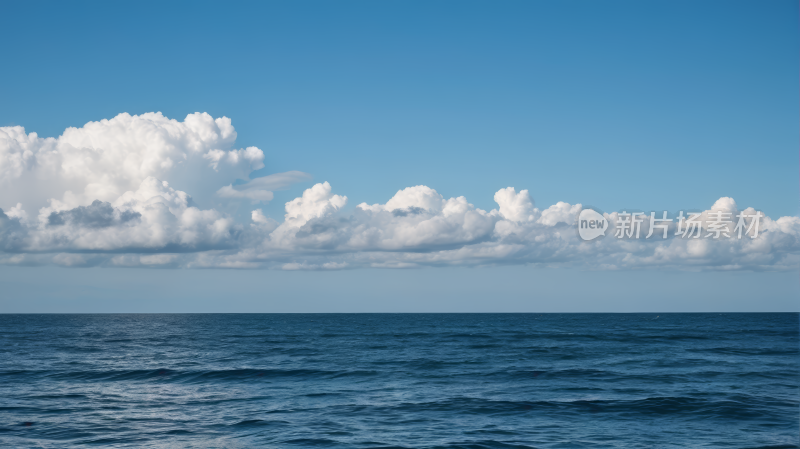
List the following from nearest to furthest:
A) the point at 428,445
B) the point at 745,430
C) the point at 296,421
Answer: the point at 428,445 < the point at 745,430 < the point at 296,421

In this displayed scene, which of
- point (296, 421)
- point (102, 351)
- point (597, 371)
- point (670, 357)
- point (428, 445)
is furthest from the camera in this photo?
point (102, 351)

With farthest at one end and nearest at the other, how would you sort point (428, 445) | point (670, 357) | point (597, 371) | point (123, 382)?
point (670, 357)
point (597, 371)
point (123, 382)
point (428, 445)

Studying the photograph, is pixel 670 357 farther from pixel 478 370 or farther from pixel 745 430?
pixel 745 430

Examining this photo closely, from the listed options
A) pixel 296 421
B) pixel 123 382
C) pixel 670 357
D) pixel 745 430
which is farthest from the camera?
pixel 670 357

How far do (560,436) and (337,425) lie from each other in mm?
10200

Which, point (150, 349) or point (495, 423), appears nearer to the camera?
point (495, 423)

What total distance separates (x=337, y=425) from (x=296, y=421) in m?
2.36

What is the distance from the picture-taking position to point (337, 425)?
25672mm

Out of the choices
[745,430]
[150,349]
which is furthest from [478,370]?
[150,349]

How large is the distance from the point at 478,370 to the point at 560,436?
832 inches

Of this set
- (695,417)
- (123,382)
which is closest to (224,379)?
(123,382)

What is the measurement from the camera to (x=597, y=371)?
43688 millimetres

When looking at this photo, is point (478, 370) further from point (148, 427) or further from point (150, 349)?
point (150, 349)

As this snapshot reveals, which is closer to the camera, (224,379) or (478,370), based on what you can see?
(224,379)
